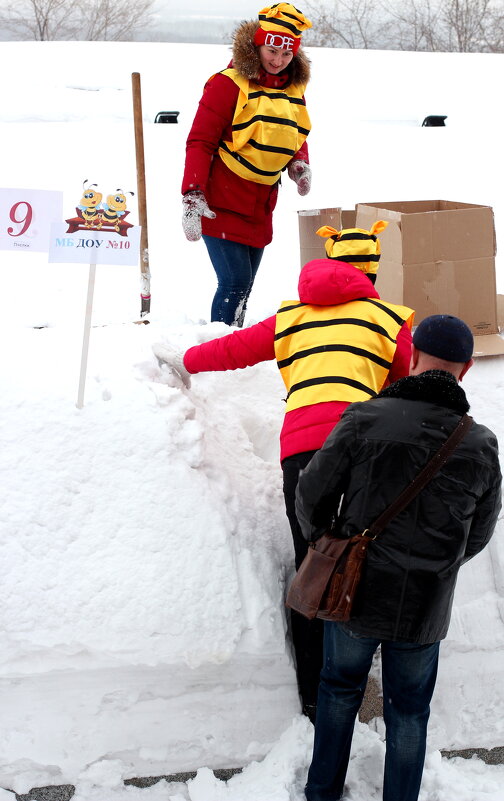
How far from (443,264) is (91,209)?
5.64 ft

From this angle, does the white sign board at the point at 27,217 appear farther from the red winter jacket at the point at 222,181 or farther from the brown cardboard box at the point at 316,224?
the brown cardboard box at the point at 316,224

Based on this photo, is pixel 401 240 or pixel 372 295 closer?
pixel 372 295

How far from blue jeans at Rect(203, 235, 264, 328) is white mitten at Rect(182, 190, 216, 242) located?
6.7 inches

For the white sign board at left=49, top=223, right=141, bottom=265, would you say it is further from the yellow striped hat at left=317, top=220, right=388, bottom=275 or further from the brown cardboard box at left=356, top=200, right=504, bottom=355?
the brown cardboard box at left=356, top=200, right=504, bottom=355

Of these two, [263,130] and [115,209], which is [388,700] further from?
[263,130]

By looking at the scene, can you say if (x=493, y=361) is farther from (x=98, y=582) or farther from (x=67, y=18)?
(x=67, y=18)

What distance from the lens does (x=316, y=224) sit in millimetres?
4301

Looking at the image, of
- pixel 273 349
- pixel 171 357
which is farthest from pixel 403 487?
pixel 171 357

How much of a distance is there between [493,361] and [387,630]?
7.34ft

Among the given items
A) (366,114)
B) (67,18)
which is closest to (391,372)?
(366,114)

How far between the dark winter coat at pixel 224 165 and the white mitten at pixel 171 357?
814mm

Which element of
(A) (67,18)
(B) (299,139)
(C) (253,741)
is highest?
(A) (67,18)

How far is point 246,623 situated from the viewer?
2.82m

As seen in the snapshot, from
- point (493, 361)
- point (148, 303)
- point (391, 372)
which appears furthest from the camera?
point (148, 303)
